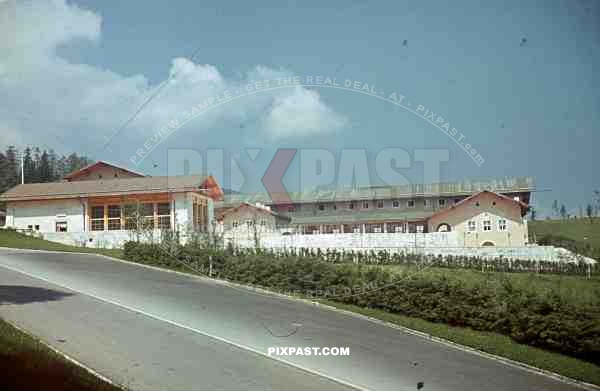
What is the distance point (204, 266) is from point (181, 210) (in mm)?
9442

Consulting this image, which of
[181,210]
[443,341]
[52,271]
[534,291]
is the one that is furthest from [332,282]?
[181,210]

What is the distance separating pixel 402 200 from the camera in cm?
2128

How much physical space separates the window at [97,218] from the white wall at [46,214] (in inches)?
22.1

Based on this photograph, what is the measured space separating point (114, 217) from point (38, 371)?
24.8 metres

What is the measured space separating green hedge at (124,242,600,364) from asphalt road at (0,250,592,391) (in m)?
1.35

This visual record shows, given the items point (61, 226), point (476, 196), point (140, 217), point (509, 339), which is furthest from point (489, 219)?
point (61, 226)

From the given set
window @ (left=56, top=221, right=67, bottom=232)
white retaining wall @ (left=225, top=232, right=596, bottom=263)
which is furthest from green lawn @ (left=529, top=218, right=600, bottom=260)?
window @ (left=56, top=221, right=67, bottom=232)

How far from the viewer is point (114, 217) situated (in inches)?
1188

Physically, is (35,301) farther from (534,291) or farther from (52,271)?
(534,291)

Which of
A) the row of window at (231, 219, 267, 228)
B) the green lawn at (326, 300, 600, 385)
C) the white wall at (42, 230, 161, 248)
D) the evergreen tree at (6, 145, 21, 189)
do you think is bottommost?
the green lawn at (326, 300, 600, 385)

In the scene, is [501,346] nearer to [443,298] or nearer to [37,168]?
[443,298]

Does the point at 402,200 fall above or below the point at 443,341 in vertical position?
above

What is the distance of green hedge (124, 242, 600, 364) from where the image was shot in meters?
10.3

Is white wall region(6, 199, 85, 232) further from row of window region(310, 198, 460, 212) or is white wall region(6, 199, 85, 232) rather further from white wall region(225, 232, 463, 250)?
row of window region(310, 198, 460, 212)
